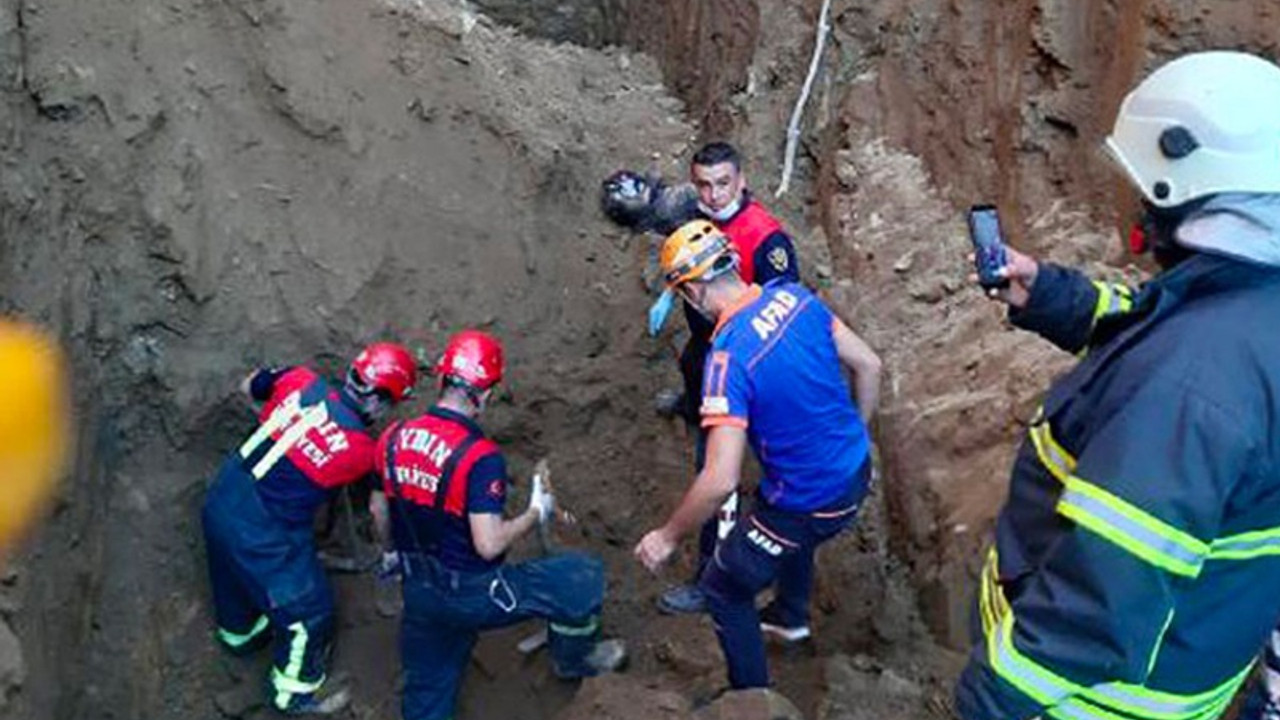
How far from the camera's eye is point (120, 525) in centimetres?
680

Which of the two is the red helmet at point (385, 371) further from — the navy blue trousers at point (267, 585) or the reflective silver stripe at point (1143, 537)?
the reflective silver stripe at point (1143, 537)

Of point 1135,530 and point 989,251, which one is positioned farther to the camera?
point 989,251

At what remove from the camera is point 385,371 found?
6488mm

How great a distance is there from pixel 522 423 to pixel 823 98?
2.48 m

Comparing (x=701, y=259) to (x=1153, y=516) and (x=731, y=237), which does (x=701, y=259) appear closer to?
(x=731, y=237)

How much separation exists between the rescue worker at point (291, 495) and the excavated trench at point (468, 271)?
29 centimetres

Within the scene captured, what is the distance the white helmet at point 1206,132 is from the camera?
3.24 meters

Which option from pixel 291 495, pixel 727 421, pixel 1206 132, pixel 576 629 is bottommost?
pixel 576 629

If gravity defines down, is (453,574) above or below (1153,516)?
below

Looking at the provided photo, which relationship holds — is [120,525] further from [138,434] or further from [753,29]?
[753,29]

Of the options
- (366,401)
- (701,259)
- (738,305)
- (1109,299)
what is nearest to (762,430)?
(738,305)

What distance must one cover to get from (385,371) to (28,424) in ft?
6.03

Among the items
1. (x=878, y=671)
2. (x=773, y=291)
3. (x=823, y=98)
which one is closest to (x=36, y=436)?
(x=773, y=291)

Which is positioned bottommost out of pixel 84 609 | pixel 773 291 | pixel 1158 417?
pixel 84 609
